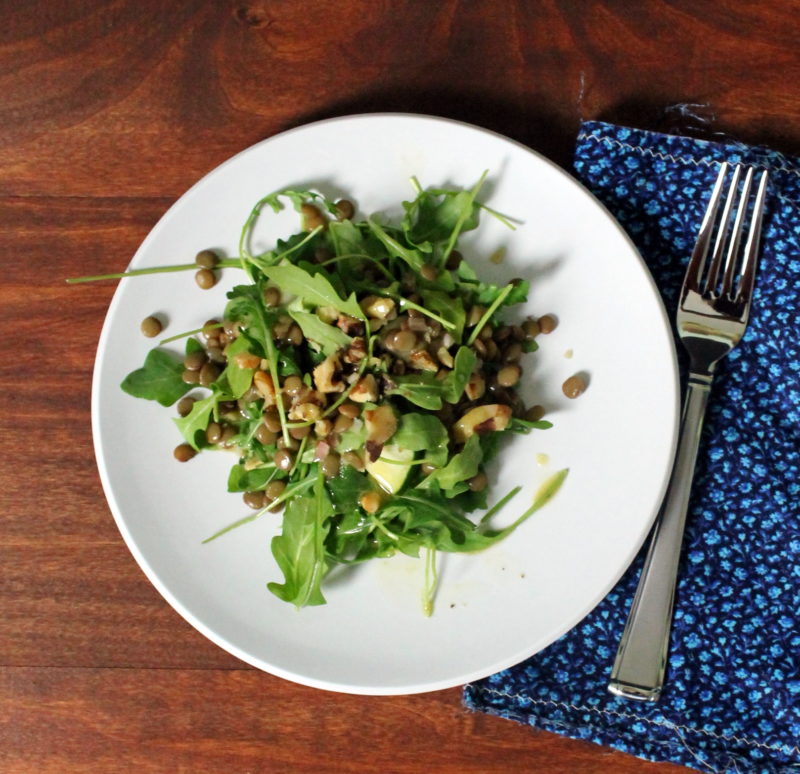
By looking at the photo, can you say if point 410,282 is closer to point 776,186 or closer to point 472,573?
point 472,573

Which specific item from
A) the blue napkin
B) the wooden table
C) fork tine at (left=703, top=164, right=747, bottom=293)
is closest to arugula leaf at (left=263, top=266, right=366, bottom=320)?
the wooden table

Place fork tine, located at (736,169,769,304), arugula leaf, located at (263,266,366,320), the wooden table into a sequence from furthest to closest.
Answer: the wooden table, fork tine, located at (736,169,769,304), arugula leaf, located at (263,266,366,320)

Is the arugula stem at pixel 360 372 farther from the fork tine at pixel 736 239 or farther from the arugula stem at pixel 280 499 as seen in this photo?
the fork tine at pixel 736 239

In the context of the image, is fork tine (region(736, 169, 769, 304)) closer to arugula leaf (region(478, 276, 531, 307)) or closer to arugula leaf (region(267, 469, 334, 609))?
arugula leaf (region(478, 276, 531, 307))

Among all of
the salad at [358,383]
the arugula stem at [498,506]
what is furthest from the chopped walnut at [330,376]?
the arugula stem at [498,506]

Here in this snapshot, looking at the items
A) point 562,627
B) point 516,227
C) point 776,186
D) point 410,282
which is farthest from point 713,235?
point 562,627

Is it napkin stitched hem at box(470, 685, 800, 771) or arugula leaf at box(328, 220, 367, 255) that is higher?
arugula leaf at box(328, 220, 367, 255)
